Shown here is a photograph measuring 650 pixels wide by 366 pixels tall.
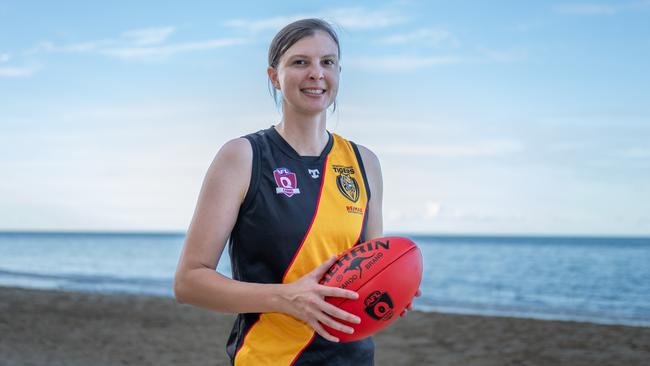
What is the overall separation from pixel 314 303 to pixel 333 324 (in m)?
0.09

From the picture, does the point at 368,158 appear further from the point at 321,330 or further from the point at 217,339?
the point at 217,339

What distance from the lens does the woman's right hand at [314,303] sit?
5.82 feet

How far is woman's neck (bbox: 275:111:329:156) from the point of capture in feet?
7.39

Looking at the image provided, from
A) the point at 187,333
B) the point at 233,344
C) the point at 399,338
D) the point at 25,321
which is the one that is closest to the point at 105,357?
the point at 187,333

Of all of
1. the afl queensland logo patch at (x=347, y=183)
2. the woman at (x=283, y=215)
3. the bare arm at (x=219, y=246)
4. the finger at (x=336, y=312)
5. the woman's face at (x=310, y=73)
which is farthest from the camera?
the afl queensland logo patch at (x=347, y=183)

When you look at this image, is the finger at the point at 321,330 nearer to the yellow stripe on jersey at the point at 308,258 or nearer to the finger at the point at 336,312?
the finger at the point at 336,312

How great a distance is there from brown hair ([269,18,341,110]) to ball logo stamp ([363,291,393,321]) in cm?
82

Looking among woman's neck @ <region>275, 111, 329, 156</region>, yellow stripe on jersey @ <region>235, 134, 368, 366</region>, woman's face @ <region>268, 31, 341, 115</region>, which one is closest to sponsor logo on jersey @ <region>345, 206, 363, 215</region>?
yellow stripe on jersey @ <region>235, 134, 368, 366</region>

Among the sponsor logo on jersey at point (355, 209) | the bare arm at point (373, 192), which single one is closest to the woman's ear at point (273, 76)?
the bare arm at point (373, 192)

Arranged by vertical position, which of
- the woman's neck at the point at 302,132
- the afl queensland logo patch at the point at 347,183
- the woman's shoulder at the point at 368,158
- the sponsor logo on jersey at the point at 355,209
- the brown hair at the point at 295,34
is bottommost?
the sponsor logo on jersey at the point at 355,209

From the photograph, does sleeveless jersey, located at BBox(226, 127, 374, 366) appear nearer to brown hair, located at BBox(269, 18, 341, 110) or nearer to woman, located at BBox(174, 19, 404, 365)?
woman, located at BBox(174, 19, 404, 365)

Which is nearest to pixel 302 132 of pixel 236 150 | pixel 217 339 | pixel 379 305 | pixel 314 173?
pixel 314 173

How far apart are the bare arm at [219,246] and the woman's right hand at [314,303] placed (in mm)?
42

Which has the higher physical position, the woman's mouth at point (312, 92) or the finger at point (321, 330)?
the woman's mouth at point (312, 92)
